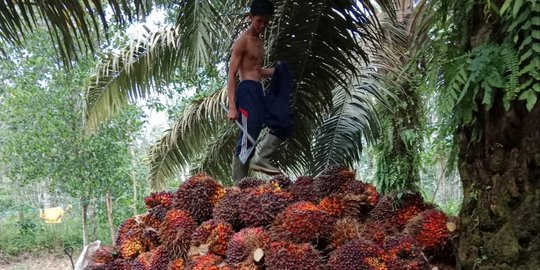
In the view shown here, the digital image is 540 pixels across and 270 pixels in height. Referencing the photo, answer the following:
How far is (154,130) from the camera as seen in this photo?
62.2 feet

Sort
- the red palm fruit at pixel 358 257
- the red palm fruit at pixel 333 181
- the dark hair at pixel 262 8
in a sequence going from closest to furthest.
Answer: the red palm fruit at pixel 358 257
the red palm fruit at pixel 333 181
the dark hair at pixel 262 8

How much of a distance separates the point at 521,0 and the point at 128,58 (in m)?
5.18

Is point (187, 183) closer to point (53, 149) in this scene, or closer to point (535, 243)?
point (535, 243)

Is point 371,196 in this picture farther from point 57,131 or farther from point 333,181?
point 57,131

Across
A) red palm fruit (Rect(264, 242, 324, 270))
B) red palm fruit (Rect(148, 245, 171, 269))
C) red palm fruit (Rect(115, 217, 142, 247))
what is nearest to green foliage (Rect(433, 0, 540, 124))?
red palm fruit (Rect(264, 242, 324, 270))

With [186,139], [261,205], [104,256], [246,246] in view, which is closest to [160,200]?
[104,256]

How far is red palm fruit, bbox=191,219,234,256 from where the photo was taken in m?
1.83

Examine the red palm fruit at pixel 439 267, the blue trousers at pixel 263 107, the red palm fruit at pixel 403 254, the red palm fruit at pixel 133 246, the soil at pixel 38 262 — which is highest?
the blue trousers at pixel 263 107

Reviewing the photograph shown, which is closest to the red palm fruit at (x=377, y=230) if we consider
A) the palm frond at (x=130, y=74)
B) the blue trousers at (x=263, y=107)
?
the blue trousers at (x=263, y=107)

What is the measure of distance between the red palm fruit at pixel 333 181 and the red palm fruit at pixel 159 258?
2.20 ft

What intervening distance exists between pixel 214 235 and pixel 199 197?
33 centimetres

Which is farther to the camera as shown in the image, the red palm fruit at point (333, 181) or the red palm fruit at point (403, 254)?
the red palm fruit at point (333, 181)

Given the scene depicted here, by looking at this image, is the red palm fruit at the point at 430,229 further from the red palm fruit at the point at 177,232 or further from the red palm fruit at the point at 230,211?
the red palm fruit at the point at 177,232

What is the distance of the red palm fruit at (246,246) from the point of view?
1.67 meters
